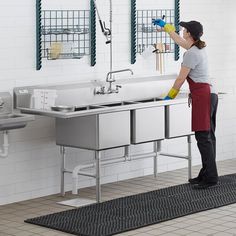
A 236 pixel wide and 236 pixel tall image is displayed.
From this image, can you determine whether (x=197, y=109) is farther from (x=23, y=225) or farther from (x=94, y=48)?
(x=23, y=225)

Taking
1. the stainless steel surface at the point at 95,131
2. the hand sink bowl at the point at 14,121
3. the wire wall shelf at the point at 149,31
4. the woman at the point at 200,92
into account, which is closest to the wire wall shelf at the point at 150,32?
the wire wall shelf at the point at 149,31

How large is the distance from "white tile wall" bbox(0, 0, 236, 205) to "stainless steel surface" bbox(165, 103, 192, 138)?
2.08 feet

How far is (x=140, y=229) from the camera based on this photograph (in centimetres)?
575

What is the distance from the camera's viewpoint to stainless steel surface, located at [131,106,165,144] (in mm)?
6797

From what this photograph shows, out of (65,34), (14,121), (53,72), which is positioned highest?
(65,34)

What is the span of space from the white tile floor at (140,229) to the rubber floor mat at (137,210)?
9cm

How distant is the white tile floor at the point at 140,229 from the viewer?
5695 mm

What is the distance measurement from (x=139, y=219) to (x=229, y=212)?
0.80 m

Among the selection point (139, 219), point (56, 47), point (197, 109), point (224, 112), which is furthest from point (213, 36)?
point (139, 219)

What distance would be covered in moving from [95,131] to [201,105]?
3.65 feet

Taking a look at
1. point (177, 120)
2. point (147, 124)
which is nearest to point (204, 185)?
point (177, 120)

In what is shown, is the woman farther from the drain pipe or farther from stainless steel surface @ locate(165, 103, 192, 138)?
the drain pipe

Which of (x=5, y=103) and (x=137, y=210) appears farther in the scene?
(x=5, y=103)

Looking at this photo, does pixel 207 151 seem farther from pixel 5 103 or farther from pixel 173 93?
pixel 5 103
